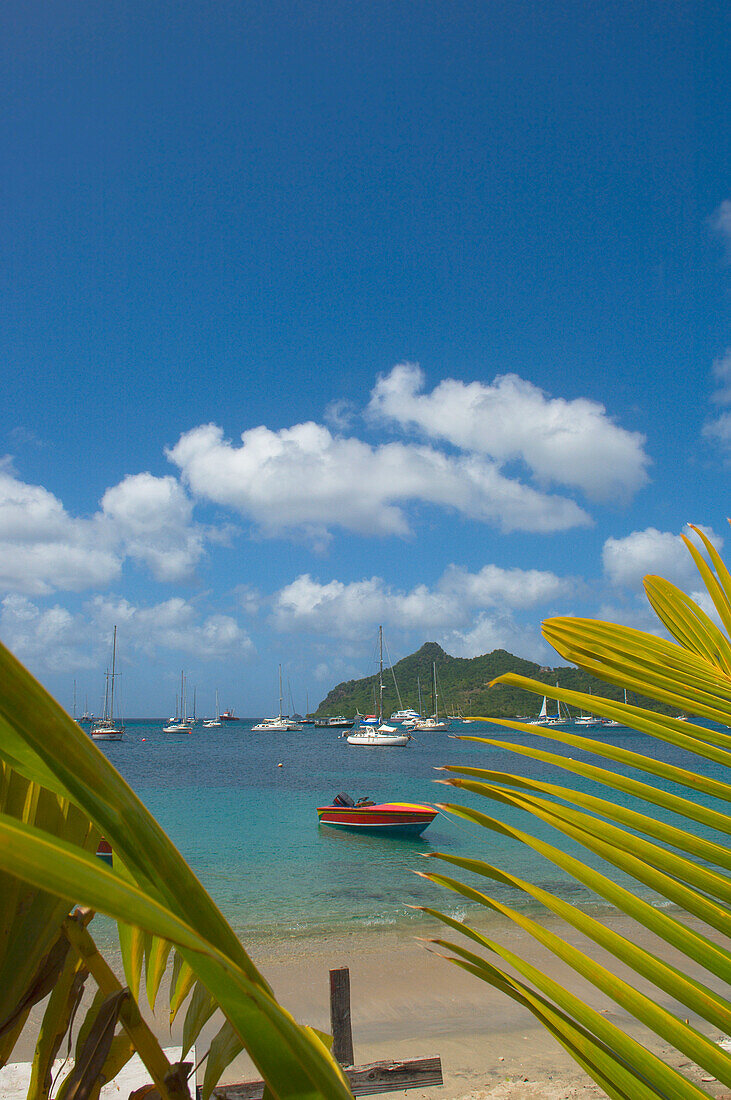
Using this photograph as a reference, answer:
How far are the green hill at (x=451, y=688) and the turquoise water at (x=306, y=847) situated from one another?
45.4 m

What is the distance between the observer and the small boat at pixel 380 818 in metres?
20.8

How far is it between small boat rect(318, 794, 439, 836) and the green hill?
70188 millimetres

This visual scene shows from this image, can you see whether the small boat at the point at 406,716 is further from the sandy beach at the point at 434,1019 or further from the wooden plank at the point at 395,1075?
the wooden plank at the point at 395,1075

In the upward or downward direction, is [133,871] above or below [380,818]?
above

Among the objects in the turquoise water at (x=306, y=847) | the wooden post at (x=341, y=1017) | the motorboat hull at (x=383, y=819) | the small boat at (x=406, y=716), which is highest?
the wooden post at (x=341, y=1017)

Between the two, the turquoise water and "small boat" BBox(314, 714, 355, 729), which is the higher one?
the turquoise water

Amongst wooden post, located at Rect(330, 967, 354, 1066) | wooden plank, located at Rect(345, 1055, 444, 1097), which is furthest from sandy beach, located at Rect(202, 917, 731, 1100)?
wooden plank, located at Rect(345, 1055, 444, 1097)

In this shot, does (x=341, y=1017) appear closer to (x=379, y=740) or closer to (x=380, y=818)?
(x=380, y=818)

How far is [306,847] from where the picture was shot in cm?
2395

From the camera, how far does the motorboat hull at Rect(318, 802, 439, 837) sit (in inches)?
819

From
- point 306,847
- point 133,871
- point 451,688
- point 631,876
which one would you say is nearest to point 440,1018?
point 631,876

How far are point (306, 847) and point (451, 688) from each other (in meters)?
95.0

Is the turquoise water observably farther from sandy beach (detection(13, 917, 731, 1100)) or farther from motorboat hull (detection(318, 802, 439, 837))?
sandy beach (detection(13, 917, 731, 1100))

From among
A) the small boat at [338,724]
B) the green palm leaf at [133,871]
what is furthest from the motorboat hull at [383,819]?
the small boat at [338,724]
